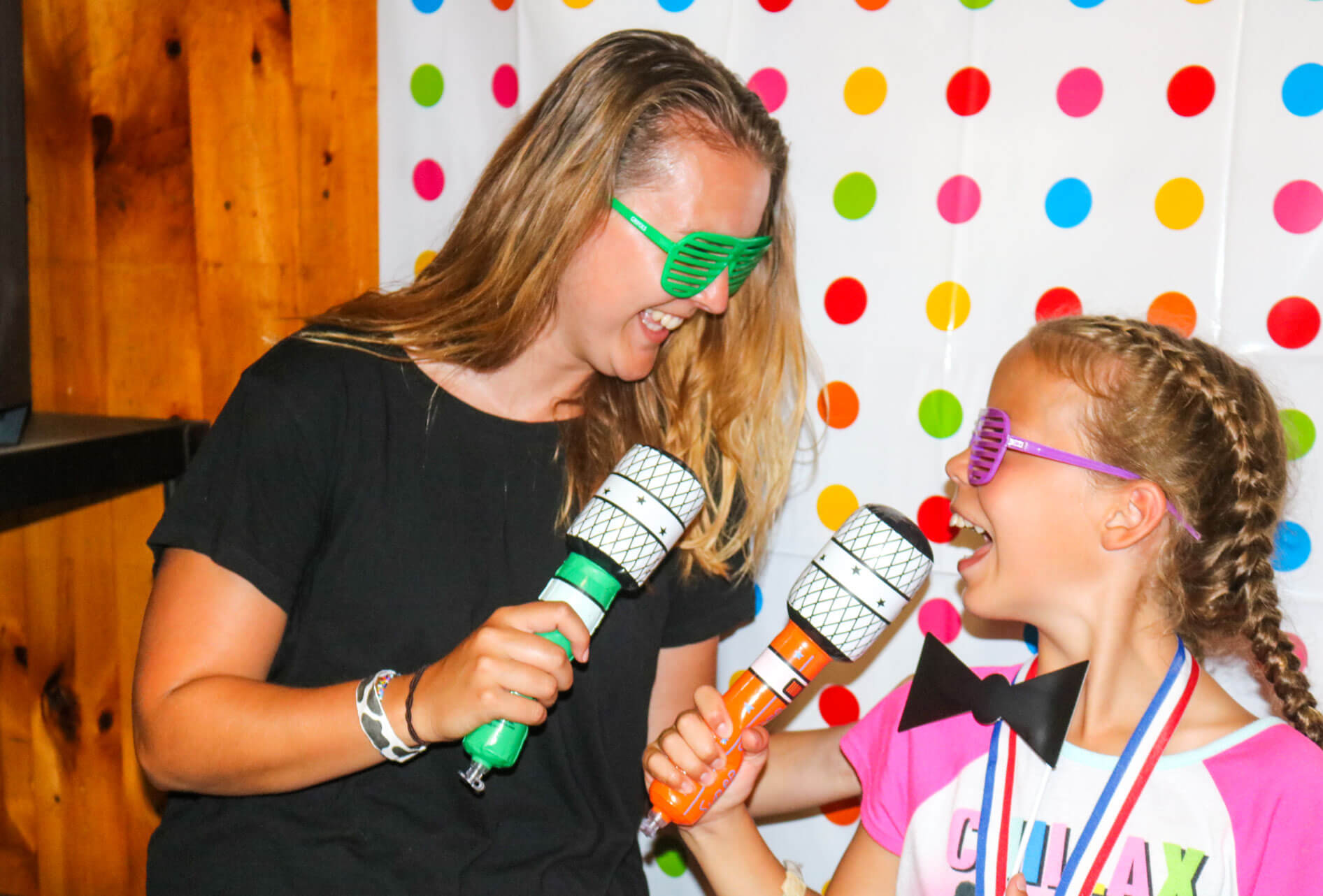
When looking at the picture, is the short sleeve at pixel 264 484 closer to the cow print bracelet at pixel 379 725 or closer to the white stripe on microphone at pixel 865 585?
the cow print bracelet at pixel 379 725

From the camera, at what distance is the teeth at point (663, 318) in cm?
145

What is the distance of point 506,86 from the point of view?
1893 millimetres

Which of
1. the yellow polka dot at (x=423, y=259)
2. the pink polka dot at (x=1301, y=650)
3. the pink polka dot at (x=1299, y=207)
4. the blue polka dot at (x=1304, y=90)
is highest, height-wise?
the blue polka dot at (x=1304, y=90)

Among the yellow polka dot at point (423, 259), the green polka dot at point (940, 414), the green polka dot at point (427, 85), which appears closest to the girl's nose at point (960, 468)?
the green polka dot at point (940, 414)

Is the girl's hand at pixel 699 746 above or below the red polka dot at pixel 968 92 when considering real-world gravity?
below

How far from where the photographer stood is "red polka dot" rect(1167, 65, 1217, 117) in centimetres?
150

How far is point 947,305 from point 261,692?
1129 mm

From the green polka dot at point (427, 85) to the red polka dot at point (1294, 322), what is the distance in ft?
4.61

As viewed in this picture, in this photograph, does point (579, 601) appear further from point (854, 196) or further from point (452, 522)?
point (854, 196)

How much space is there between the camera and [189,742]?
1.22 metres

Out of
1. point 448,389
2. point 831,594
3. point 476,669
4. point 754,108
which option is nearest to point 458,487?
point 448,389

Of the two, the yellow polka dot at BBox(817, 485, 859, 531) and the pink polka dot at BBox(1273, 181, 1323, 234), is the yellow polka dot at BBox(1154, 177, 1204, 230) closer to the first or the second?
the pink polka dot at BBox(1273, 181, 1323, 234)

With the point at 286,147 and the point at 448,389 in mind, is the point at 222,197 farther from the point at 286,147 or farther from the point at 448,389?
the point at 448,389

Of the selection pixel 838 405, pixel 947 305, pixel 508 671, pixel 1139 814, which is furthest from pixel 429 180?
pixel 1139 814
